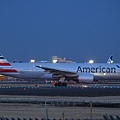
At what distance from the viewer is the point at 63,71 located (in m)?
68.9

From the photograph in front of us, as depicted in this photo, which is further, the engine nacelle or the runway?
the engine nacelle

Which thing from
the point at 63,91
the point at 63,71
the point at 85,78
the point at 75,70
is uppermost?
→ the point at 75,70

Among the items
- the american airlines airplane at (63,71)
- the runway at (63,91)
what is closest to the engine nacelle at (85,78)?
the american airlines airplane at (63,71)

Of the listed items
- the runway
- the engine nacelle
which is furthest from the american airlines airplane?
the runway

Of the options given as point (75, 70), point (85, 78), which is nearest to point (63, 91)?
point (85, 78)

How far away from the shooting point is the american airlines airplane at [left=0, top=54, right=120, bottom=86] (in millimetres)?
68812

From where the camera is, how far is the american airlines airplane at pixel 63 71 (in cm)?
6881

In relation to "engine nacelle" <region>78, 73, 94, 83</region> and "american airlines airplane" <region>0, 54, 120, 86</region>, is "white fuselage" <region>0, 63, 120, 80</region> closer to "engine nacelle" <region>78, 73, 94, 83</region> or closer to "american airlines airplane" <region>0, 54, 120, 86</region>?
"american airlines airplane" <region>0, 54, 120, 86</region>

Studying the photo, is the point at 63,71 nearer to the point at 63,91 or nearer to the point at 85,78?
the point at 85,78

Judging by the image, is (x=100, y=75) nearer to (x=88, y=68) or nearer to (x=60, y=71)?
(x=88, y=68)

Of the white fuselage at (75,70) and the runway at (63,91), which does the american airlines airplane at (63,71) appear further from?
the runway at (63,91)

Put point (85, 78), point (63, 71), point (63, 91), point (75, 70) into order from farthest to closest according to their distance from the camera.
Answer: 1. point (75, 70)
2. point (63, 71)
3. point (85, 78)
4. point (63, 91)

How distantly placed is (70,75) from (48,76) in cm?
409

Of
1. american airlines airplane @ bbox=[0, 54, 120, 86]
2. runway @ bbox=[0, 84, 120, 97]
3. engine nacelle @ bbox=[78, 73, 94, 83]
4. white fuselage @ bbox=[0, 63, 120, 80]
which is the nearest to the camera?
runway @ bbox=[0, 84, 120, 97]
